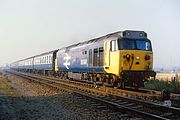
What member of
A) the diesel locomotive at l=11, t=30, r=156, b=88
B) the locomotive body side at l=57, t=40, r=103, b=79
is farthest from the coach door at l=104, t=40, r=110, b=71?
the locomotive body side at l=57, t=40, r=103, b=79

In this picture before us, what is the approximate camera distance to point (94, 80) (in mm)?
21969

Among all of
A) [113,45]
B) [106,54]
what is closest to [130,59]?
[113,45]

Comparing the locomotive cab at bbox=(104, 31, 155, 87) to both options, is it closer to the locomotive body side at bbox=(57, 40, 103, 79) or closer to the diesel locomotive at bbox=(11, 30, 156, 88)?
the diesel locomotive at bbox=(11, 30, 156, 88)

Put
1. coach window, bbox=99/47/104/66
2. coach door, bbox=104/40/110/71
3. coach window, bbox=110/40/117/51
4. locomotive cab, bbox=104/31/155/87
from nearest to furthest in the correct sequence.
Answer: locomotive cab, bbox=104/31/155/87
coach window, bbox=110/40/117/51
coach door, bbox=104/40/110/71
coach window, bbox=99/47/104/66

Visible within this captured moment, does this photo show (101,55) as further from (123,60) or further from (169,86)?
(169,86)

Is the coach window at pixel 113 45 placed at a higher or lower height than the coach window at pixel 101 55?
higher

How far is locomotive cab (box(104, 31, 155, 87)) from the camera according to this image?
58.6 ft

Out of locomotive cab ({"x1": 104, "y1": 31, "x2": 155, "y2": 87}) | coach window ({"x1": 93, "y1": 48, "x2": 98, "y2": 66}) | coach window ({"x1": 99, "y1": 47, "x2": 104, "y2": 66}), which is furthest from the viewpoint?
A: coach window ({"x1": 93, "y1": 48, "x2": 98, "y2": 66})

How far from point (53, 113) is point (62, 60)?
73.5ft

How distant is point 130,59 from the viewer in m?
18.0

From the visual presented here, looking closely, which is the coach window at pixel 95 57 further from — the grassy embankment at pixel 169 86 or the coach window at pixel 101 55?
the grassy embankment at pixel 169 86

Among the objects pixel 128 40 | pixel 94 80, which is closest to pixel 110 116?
pixel 128 40

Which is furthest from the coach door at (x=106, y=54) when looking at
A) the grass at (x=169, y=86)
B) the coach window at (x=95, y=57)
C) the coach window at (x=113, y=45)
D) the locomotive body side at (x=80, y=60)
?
the grass at (x=169, y=86)

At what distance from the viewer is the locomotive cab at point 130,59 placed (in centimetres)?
1786
